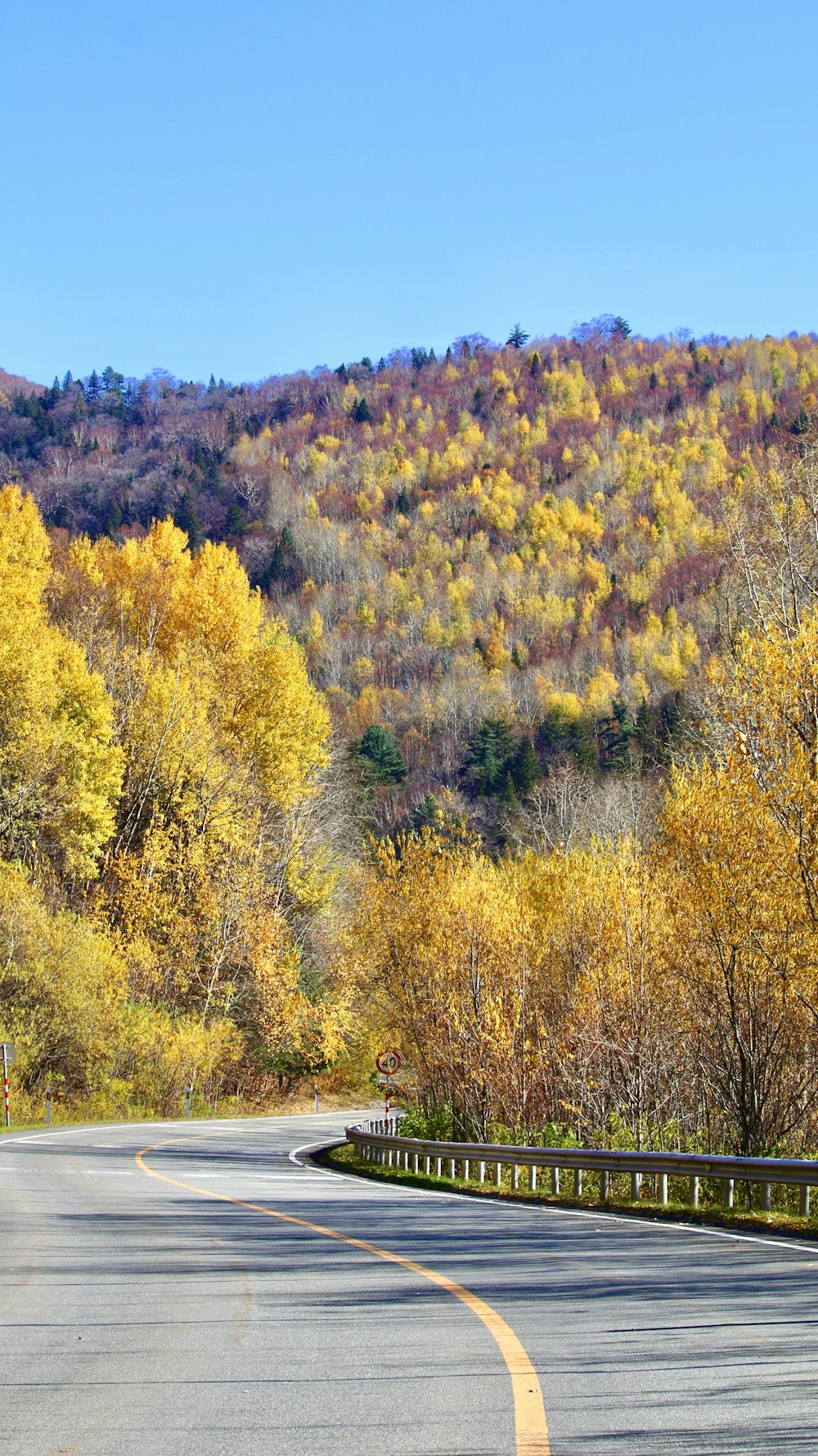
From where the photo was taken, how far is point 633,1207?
16953 millimetres

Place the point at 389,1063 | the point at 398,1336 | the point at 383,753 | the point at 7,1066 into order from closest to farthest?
the point at 398,1336 → the point at 389,1063 → the point at 7,1066 → the point at 383,753

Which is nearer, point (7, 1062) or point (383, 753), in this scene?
point (7, 1062)

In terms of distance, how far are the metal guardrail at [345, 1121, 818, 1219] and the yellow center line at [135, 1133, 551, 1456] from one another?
4.12 meters

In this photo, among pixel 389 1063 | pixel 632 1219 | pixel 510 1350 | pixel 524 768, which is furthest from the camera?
pixel 524 768

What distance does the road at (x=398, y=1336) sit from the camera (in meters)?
6.02

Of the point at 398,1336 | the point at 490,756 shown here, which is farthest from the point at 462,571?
the point at 398,1336

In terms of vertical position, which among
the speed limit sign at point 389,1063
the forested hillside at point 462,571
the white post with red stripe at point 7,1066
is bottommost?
the white post with red stripe at point 7,1066

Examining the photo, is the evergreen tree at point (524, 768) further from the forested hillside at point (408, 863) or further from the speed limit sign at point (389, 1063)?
the speed limit sign at point (389, 1063)

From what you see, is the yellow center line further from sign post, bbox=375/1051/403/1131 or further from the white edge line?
sign post, bbox=375/1051/403/1131

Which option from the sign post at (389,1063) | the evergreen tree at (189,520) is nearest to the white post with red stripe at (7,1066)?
the sign post at (389,1063)

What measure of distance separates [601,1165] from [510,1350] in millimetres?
10883

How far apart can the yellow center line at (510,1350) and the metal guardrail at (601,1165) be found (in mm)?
4123

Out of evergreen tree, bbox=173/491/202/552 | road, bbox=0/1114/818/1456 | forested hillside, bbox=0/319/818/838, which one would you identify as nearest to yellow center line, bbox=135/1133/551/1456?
road, bbox=0/1114/818/1456

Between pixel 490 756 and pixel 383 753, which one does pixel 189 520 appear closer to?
pixel 383 753
